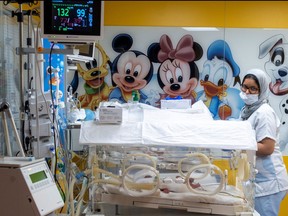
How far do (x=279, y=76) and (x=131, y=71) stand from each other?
153 centimetres

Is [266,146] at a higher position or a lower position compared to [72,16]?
lower

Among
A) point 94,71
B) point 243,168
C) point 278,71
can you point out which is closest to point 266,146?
point 243,168

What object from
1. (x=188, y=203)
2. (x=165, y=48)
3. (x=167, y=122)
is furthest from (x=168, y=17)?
(x=188, y=203)

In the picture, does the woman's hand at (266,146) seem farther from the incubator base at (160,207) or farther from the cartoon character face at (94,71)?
the cartoon character face at (94,71)

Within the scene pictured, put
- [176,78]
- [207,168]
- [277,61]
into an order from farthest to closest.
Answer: [176,78]
[277,61]
[207,168]

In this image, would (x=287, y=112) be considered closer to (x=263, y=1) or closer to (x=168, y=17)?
(x=263, y=1)

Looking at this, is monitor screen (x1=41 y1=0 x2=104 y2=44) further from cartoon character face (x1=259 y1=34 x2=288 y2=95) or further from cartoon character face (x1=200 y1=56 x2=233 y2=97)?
cartoon character face (x1=259 y1=34 x2=288 y2=95)

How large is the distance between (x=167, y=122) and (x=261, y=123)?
104cm

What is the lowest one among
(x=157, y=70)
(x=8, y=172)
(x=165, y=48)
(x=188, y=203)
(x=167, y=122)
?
(x=188, y=203)

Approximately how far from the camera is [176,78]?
12.6 feet

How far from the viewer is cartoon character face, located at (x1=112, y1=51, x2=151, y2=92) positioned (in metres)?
3.81

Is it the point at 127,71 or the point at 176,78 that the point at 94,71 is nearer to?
the point at 127,71

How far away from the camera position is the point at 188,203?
186 cm

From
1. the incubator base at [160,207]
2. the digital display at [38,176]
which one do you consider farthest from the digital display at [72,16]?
the incubator base at [160,207]
